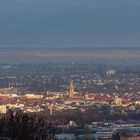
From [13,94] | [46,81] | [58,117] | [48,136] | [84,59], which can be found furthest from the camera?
[84,59]

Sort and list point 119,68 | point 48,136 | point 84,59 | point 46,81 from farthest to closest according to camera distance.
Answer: point 84,59, point 119,68, point 46,81, point 48,136

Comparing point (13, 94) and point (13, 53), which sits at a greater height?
point (13, 53)

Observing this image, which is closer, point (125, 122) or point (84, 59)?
point (125, 122)

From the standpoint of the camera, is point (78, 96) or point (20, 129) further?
point (78, 96)

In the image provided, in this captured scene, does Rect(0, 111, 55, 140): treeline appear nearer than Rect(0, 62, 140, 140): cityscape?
Yes

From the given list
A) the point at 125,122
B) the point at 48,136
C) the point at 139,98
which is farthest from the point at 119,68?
the point at 48,136

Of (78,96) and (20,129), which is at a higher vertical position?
(78,96)

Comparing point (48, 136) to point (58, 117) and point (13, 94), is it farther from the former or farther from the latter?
point (13, 94)

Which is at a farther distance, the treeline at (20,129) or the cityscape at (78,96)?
the cityscape at (78,96)

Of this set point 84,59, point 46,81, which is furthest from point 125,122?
point 84,59
